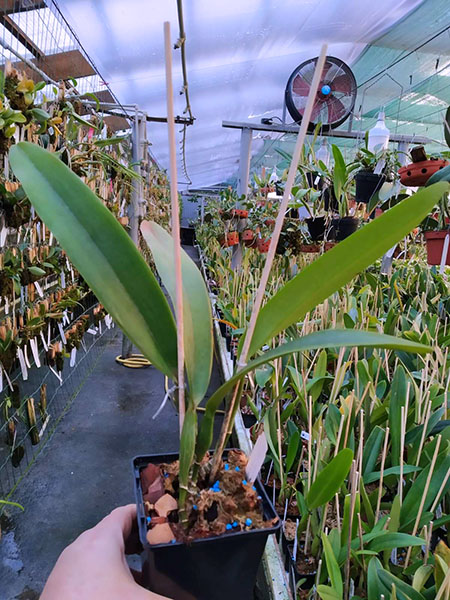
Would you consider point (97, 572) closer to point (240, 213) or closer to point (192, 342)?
point (192, 342)

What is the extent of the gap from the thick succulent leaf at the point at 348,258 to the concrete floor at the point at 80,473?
1.09 m

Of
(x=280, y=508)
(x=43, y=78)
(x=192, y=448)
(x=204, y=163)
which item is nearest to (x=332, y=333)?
(x=192, y=448)

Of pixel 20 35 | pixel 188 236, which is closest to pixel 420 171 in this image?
pixel 20 35

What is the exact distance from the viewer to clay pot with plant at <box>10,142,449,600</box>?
14.2 inches

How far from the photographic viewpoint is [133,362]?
2.50 metres

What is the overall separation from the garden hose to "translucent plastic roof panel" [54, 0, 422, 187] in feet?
5.67

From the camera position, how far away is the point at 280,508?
28.0 inches

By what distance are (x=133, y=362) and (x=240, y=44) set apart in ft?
7.02

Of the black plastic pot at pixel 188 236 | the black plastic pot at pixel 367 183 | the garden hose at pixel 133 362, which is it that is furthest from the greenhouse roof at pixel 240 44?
the black plastic pot at pixel 188 236

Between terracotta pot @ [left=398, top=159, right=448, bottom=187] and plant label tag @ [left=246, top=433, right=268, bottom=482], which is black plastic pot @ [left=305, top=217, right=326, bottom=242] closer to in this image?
terracotta pot @ [left=398, top=159, right=448, bottom=187]

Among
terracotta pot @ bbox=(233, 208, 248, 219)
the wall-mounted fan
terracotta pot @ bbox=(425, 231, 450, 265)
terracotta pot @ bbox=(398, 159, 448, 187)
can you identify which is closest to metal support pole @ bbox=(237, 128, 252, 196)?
terracotta pot @ bbox=(233, 208, 248, 219)

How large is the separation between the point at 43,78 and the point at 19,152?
4.15ft

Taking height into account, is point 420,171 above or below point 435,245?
above

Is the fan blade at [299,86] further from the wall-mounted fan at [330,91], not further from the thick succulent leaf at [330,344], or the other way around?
the thick succulent leaf at [330,344]
